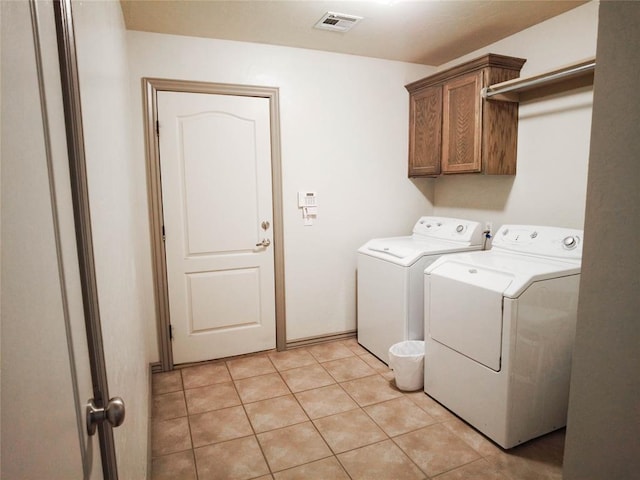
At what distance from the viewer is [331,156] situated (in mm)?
3355

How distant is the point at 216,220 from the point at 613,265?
272cm

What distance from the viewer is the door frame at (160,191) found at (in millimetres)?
2814

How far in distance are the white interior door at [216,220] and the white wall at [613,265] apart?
263 cm

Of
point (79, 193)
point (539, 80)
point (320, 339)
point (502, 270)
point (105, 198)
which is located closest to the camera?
point (79, 193)

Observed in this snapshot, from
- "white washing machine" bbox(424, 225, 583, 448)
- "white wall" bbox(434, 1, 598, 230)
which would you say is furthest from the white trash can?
"white wall" bbox(434, 1, 598, 230)

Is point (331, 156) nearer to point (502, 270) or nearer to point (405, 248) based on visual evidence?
point (405, 248)

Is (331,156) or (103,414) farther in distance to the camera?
(331,156)

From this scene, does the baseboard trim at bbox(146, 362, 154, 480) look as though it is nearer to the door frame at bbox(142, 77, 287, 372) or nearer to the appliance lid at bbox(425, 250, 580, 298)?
the door frame at bbox(142, 77, 287, 372)

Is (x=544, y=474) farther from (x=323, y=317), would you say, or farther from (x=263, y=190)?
(x=263, y=190)

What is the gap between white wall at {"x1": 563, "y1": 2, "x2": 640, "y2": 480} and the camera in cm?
68

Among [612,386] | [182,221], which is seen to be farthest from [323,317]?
[612,386]

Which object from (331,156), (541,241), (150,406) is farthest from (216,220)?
(541,241)

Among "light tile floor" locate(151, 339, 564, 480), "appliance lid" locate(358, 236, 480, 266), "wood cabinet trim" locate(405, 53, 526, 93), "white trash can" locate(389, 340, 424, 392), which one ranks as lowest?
"light tile floor" locate(151, 339, 564, 480)

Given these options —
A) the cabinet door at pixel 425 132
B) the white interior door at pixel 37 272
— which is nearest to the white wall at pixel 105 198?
the white interior door at pixel 37 272
